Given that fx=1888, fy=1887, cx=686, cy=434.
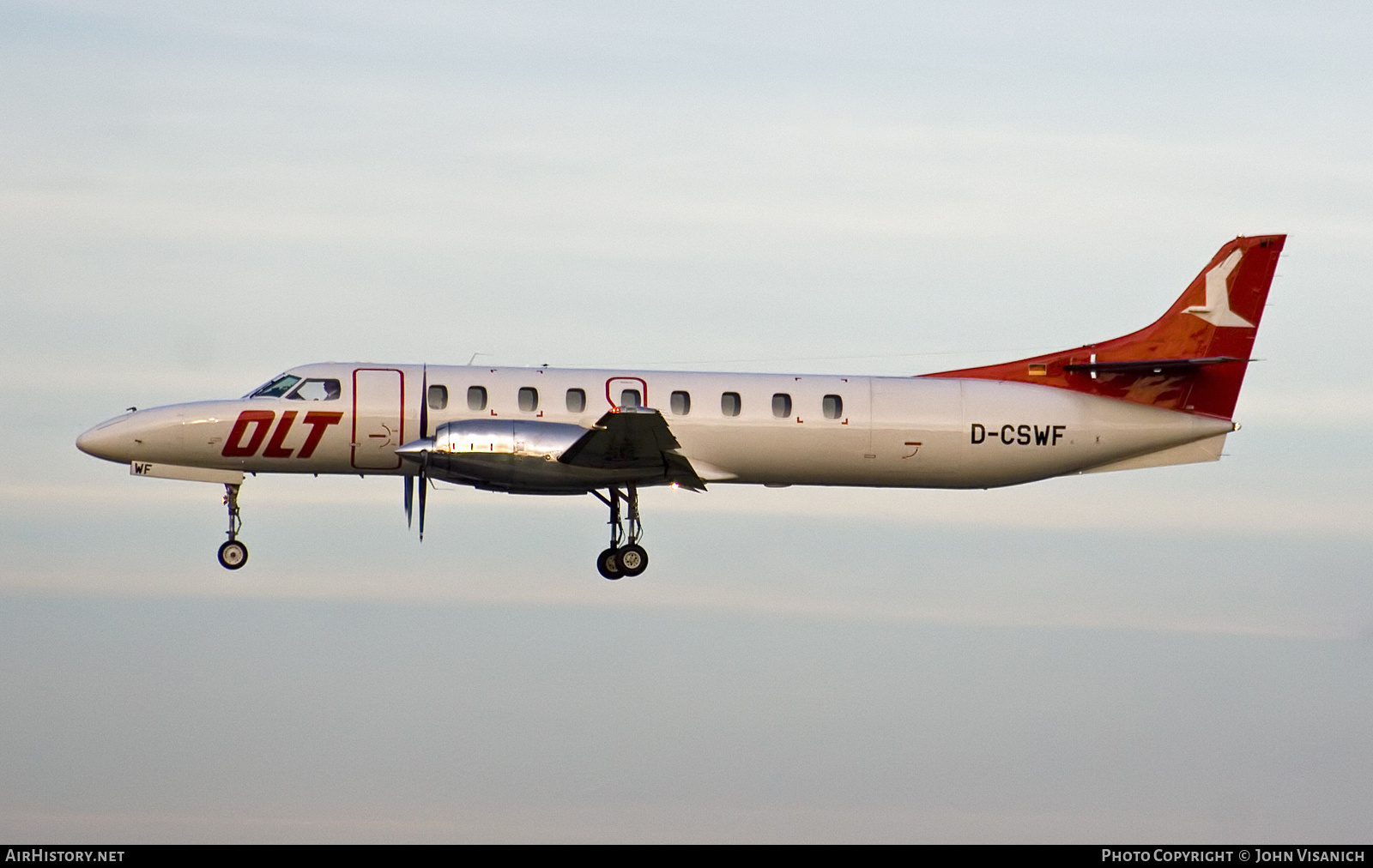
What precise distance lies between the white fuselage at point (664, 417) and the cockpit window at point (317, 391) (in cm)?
7

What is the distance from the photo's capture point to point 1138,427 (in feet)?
109

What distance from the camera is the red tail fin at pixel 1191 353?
33500mm

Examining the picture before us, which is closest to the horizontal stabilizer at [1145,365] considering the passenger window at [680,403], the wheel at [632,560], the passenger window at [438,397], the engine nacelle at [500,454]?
the passenger window at [680,403]

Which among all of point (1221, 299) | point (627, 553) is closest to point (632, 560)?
point (627, 553)

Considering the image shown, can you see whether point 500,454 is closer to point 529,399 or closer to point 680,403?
point 529,399

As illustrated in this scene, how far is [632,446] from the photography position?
29.8m

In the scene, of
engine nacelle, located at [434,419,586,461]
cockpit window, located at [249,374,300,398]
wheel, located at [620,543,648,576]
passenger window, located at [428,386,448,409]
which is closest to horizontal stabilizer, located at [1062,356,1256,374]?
wheel, located at [620,543,648,576]

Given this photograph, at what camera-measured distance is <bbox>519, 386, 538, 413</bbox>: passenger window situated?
102 ft

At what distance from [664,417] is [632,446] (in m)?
1.41

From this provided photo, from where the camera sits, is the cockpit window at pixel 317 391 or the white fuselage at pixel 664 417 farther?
the cockpit window at pixel 317 391

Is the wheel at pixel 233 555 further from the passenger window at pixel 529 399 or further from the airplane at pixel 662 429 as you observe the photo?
the passenger window at pixel 529 399

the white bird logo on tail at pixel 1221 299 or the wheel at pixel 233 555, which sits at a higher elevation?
the white bird logo on tail at pixel 1221 299

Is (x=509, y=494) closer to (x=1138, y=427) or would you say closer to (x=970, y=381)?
(x=970, y=381)

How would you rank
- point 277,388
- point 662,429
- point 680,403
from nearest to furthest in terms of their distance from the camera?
point 662,429 < point 680,403 < point 277,388
